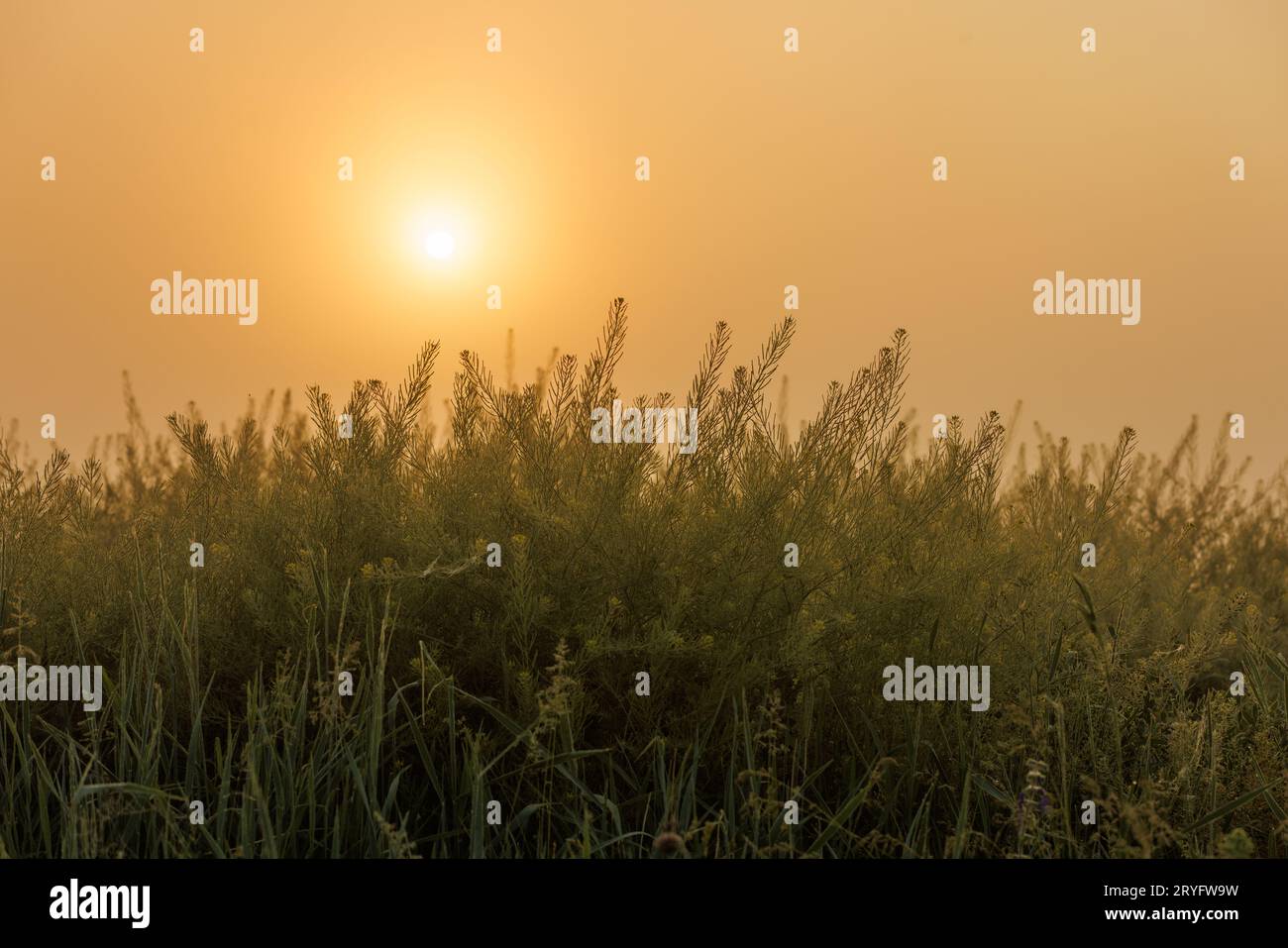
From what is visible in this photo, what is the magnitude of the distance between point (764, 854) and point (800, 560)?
108 centimetres

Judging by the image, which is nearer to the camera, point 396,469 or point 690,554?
point 690,554

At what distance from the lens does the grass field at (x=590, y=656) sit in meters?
3.67

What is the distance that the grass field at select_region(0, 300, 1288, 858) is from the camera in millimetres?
3674

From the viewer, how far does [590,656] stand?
3.74 metres

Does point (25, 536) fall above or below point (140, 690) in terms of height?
above

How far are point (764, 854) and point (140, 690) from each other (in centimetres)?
242

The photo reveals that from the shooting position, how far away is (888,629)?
4316 millimetres
